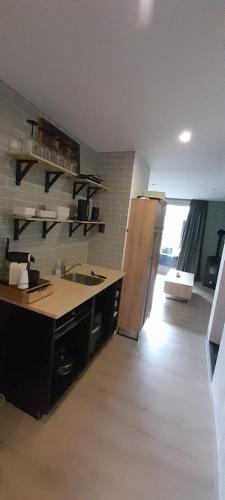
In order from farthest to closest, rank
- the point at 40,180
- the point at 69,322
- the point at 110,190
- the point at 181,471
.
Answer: the point at 110,190 → the point at 40,180 → the point at 69,322 → the point at 181,471

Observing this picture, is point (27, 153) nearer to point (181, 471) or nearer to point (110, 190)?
point (110, 190)

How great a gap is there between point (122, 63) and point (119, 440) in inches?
91.0

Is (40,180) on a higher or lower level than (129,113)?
lower

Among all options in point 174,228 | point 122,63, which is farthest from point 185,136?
point 174,228

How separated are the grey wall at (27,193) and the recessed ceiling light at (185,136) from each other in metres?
1.05

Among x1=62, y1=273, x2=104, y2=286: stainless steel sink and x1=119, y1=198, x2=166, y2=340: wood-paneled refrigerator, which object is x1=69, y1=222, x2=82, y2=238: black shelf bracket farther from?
x1=119, y1=198, x2=166, y2=340: wood-paneled refrigerator

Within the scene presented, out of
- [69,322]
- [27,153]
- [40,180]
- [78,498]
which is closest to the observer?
[78,498]

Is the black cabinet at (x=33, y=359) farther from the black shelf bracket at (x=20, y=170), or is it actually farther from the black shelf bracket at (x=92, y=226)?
the black shelf bracket at (x=92, y=226)

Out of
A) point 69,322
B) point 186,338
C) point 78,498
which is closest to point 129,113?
point 69,322

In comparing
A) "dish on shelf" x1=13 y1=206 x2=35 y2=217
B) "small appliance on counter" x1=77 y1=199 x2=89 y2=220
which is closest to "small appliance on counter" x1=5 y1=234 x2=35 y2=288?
"dish on shelf" x1=13 y1=206 x2=35 y2=217

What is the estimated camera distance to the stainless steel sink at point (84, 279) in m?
2.29

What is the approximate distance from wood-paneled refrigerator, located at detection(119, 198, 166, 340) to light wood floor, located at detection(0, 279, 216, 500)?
0.52 meters

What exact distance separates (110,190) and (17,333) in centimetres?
186

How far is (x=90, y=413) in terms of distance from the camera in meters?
1.64
